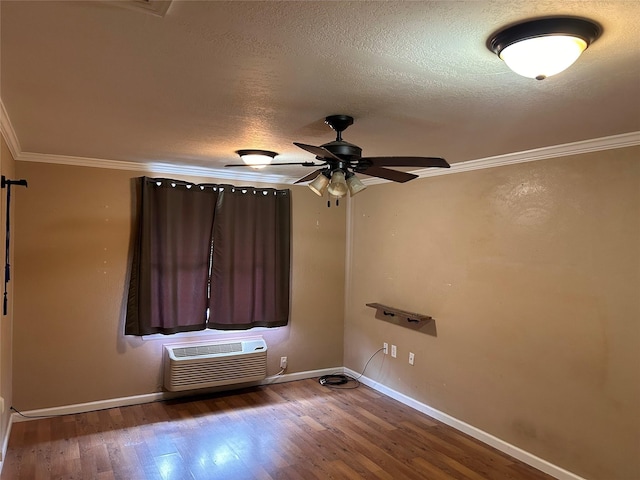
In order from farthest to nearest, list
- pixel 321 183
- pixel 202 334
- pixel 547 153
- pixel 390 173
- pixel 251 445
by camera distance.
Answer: pixel 202 334 < pixel 251 445 < pixel 547 153 < pixel 390 173 < pixel 321 183

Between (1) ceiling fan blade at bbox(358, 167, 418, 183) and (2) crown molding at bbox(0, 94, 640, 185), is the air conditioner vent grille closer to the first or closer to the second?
(2) crown molding at bbox(0, 94, 640, 185)

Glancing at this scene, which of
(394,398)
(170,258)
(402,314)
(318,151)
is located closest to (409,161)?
(318,151)

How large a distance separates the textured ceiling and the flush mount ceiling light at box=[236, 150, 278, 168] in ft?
0.91

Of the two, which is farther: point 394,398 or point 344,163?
point 394,398

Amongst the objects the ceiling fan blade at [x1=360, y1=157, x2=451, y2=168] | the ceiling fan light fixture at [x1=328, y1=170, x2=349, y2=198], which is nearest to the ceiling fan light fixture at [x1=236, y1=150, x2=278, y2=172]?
the ceiling fan light fixture at [x1=328, y1=170, x2=349, y2=198]

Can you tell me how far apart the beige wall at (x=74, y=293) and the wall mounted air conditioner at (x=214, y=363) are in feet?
0.59

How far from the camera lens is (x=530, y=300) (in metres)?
3.33

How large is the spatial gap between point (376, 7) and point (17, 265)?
3723mm

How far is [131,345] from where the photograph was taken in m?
4.24

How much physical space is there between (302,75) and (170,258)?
9.59 feet

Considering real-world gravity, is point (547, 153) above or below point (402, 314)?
above

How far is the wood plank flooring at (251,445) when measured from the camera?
309cm

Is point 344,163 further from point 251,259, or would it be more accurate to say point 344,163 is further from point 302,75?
point 251,259

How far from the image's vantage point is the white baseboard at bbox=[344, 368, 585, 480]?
10.3 feet
